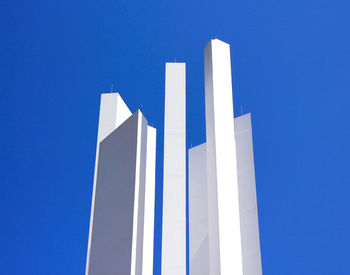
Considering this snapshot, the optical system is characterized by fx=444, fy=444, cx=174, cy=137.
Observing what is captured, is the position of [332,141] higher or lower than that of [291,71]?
lower

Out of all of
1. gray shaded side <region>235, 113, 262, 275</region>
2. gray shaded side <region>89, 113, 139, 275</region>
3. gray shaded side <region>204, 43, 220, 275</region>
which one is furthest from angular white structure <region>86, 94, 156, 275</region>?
gray shaded side <region>235, 113, 262, 275</region>

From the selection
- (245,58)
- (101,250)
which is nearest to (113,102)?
(101,250)

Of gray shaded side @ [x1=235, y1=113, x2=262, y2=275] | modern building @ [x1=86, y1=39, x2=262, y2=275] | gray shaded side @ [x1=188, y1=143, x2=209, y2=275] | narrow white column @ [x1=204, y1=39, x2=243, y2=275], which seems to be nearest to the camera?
modern building @ [x1=86, y1=39, x2=262, y2=275]

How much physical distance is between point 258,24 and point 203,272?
15.0 meters

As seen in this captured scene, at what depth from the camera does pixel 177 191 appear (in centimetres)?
818

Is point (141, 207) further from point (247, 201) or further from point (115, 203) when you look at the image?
point (247, 201)

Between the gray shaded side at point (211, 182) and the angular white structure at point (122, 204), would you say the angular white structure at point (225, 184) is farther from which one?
the angular white structure at point (122, 204)

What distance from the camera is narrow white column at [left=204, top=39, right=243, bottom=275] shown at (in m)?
5.72

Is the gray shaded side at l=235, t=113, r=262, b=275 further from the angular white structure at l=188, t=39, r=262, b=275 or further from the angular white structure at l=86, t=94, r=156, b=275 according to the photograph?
the angular white structure at l=86, t=94, r=156, b=275

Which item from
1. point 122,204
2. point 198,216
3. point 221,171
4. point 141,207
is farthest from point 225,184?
point 198,216

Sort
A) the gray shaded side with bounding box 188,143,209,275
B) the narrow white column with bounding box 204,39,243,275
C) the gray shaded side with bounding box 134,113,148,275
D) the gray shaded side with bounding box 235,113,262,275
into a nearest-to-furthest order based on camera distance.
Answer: the gray shaded side with bounding box 134,113,148,275 → the narrow white column with bounding box 204,39,243,275 → the gray shaded side with bounding box 235,113,262,275 → the gray shaded side with bounding box 188,143,209,275

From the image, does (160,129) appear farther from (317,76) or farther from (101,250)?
(101,250)

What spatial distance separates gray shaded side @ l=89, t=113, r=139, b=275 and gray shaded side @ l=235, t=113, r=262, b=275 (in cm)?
288

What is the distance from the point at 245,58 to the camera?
20.5m
